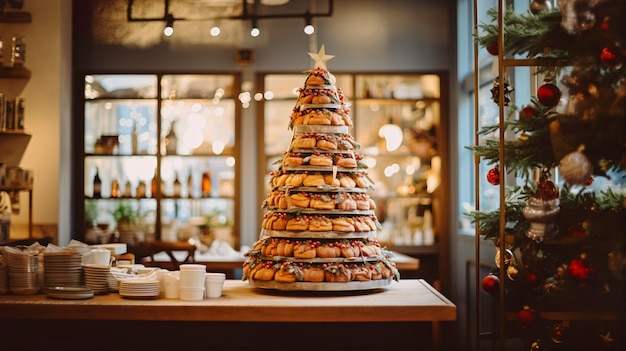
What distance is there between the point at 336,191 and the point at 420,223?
3556 millimetres

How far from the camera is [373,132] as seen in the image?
23.2ft

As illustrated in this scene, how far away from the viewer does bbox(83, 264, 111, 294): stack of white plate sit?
10.9 ft

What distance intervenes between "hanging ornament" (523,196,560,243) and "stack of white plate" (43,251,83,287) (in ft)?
6.61

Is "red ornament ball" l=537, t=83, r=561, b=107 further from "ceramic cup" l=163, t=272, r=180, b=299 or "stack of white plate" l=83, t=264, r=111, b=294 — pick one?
→ "stack of white plate" l=83, t=264, r=111, b=294

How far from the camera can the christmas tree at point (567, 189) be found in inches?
110

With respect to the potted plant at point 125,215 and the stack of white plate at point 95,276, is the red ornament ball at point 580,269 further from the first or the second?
the potted plant at point 125,215

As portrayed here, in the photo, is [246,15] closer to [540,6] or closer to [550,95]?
[540,6]

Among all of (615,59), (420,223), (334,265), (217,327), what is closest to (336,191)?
(334,265)

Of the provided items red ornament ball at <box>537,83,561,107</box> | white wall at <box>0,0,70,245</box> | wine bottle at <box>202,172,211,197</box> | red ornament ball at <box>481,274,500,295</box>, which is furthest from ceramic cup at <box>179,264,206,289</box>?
wine bottle at <box>202,172,211,197</box>

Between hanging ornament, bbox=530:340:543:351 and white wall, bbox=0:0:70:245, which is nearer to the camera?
hanging ornament, bbox=530:340:543:351

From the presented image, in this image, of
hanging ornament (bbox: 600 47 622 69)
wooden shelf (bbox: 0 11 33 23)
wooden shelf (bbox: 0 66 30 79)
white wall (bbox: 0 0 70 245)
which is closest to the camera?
hanging ornament (bbox: 600 47 622 69)

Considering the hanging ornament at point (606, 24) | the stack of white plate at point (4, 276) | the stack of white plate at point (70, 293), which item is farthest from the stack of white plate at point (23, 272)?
the hanging ornament at point (606, 24)

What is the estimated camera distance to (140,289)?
3.21 metres

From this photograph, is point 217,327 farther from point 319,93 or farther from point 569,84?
point 569,84
